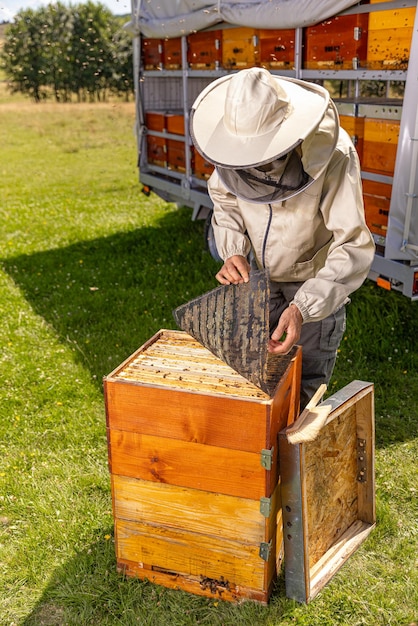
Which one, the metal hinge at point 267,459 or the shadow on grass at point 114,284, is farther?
the shadow on grass at point 114,284

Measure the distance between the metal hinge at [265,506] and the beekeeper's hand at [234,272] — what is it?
2.93 ft

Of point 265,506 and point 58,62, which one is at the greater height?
point 58,62

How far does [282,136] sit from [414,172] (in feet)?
6.98

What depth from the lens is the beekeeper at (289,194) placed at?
2.46 m

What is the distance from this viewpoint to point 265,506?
2.66 meters

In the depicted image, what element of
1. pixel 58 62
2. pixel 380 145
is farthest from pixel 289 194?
pixel 58 62

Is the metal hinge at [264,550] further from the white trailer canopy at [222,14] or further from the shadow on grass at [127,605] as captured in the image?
the white trailer canopy at [222,14]

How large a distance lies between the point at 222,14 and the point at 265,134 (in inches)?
160

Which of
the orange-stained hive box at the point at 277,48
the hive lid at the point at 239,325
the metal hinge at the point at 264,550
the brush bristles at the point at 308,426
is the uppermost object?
the orange-stained hive box at the point at 277,48

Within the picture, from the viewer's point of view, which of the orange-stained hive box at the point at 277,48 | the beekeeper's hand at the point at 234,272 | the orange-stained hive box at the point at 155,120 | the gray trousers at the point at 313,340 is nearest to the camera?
the beekeeper's hand at the point at 234,272

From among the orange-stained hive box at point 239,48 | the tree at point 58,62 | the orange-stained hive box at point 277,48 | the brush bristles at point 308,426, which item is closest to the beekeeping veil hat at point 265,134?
the brush bristles at point 308,426

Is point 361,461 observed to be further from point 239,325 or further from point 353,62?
point 353,62

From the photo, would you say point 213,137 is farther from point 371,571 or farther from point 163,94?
point 163,94

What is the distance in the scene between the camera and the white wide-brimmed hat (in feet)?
7.97
